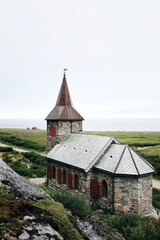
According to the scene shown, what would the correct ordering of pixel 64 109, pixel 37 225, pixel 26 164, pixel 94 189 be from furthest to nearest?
pixel 26 164 < pixel 64 109 < pixel 94 189 < pixel 37 225

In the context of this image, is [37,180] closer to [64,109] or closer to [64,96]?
[64,109]

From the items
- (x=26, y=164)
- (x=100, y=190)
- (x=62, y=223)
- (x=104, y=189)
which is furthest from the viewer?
(x=26, y=164)

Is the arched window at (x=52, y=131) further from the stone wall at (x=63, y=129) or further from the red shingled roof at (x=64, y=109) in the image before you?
the red shingled roof at (x=64, y=109)

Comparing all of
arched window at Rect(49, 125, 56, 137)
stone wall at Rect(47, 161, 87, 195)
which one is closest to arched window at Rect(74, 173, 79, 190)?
stone wall at Rect(47, 161, 87, 195)

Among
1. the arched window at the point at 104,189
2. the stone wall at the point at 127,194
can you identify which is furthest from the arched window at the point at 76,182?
the arched window at the point at 104,189

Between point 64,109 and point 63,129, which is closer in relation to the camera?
point 63,129

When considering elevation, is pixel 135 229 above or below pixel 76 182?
above

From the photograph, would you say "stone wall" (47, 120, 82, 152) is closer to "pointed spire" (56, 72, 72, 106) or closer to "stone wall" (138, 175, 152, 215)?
"pointed spire" (56, 72, 72, 106)

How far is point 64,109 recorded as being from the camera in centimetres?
2758

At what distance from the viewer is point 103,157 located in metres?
20.3

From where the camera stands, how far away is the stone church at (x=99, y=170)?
17.5m

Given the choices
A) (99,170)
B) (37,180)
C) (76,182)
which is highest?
(99,170)

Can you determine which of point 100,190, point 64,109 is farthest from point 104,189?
point 64,109

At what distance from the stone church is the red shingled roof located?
0.13 metres
